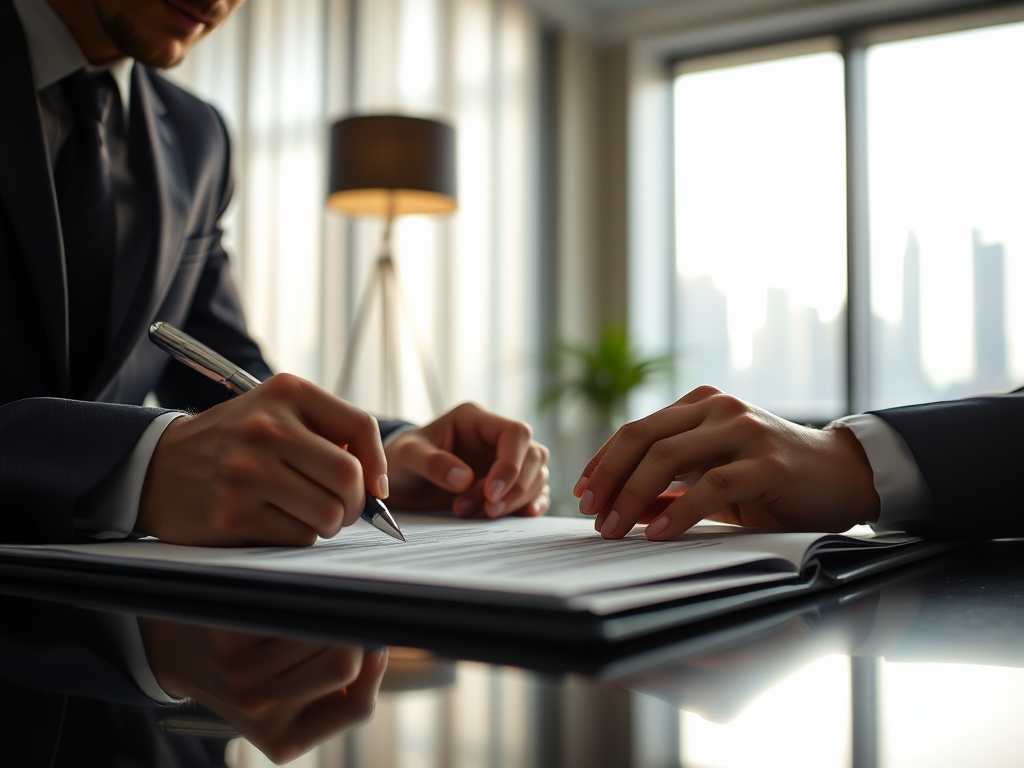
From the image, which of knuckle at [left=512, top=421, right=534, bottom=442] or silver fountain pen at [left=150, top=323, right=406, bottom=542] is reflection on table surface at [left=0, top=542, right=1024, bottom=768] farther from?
knuckle at [left=512, top=421, right=534, bottom=442]

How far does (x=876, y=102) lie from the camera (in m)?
3.97

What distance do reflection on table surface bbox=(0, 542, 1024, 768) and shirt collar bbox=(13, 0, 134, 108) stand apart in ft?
2.88

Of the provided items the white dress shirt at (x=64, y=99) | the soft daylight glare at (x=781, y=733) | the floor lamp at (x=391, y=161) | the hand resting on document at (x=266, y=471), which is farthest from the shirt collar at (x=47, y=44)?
Answer: the floor lamp at (x=391, y=161)

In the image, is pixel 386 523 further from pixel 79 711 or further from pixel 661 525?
pixel 79 711

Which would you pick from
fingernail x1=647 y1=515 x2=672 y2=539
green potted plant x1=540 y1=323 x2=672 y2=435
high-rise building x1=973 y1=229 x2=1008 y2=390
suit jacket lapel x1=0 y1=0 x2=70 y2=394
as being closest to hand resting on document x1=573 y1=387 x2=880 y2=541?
fingernail x1=647 y1=515 x2=672 y2=539

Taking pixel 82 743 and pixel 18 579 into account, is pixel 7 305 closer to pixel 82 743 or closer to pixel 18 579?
pixel 18 579

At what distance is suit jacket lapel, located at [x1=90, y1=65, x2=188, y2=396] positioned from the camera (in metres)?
1.03

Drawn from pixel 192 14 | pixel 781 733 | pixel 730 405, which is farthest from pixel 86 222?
pixel 781 733

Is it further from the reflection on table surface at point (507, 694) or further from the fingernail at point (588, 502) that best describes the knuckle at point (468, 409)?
the reflection on table surface at point (507, 694)

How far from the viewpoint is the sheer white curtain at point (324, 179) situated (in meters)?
3.79

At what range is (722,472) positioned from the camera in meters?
0.57

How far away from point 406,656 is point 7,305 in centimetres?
81

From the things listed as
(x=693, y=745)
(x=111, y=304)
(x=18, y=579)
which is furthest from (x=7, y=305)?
(x=693, y=745)

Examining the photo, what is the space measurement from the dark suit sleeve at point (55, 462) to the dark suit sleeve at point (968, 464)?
57 centimetres
